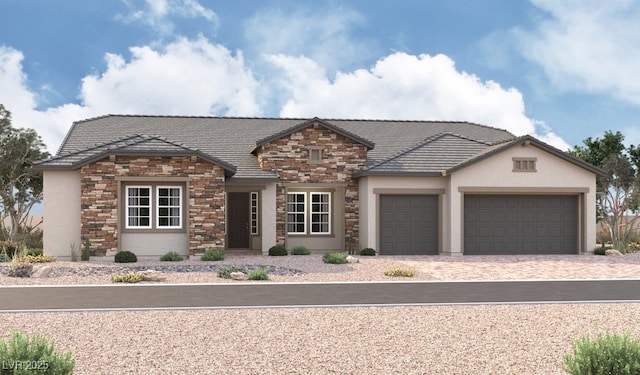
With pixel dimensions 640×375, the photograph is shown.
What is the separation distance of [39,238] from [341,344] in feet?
87.2

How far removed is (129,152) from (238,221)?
270 inches

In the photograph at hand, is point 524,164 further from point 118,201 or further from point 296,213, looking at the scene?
point 118,201

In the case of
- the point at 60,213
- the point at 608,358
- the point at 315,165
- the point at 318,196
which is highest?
the point at 315,165

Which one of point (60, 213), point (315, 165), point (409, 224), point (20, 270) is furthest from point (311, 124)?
point (20, 270)

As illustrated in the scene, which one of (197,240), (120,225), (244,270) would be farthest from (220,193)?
(244,270)

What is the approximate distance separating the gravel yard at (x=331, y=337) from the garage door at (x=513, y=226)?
13.6 metres

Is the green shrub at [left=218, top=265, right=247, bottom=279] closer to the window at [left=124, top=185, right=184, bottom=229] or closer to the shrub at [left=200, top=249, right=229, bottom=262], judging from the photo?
the shrub at [left=200, top=249, right=229, bottom=262]

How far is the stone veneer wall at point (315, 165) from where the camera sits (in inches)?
1059

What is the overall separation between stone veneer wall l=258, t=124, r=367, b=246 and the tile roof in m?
0.46

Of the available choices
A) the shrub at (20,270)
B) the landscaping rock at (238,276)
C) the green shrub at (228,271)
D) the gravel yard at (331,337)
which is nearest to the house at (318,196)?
the shrub at (20,270)

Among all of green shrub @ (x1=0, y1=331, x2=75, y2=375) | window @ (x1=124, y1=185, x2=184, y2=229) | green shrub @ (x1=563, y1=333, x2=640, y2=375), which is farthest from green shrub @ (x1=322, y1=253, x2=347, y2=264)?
green shrub @ (x1=0, y1=331, x2=75, y2=375)

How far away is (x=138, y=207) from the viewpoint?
23.9 m

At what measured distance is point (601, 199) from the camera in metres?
33.3

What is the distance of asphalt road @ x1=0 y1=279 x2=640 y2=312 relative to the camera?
12.8 metres
